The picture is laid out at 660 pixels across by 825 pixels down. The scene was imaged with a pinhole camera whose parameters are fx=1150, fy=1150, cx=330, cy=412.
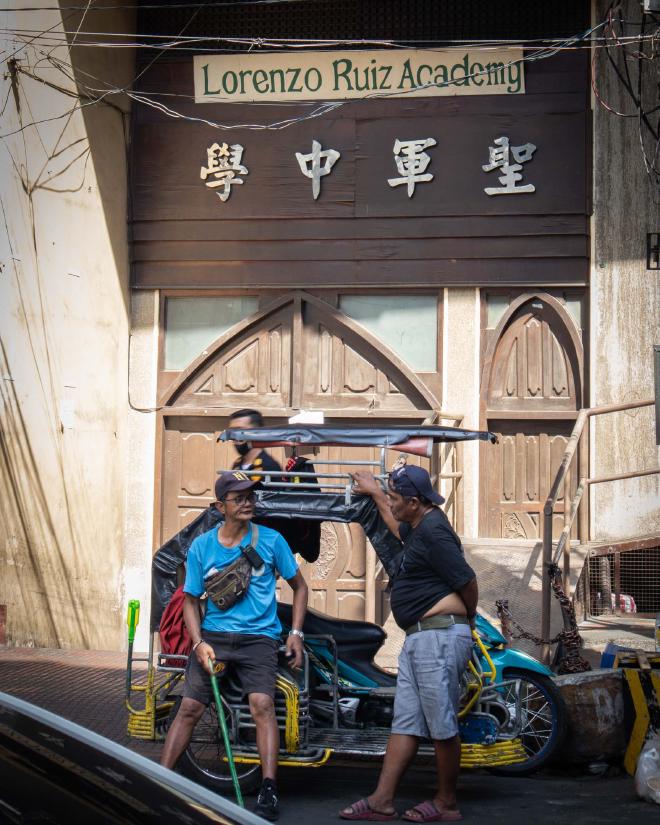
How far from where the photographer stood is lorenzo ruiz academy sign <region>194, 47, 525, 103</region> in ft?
39.1

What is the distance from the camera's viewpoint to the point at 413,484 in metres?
6.32

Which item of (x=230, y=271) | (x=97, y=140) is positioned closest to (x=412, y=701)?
(x=230, y=271)

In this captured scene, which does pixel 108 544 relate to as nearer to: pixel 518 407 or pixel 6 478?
pixel 6 478

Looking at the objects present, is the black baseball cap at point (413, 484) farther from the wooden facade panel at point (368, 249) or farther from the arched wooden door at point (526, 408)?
the wooden facade panel at point (368, 249)

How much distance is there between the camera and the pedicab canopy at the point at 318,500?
22.2 feet

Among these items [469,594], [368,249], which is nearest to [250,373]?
[368,249]

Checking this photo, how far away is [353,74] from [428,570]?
289 inches

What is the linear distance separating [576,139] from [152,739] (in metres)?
7.77

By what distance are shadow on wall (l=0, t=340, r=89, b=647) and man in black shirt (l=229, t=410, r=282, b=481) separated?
173 inches

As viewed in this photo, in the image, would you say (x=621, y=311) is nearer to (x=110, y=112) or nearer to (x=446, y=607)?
(x=110, y=112)

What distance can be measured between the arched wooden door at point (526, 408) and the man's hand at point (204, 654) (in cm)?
599

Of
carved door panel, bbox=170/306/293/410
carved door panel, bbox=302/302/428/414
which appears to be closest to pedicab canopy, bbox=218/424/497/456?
carved door panel, bbox=302/302/428/414

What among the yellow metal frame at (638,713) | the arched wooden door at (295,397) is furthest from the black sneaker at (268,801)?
the arched wooden door at (295,397)

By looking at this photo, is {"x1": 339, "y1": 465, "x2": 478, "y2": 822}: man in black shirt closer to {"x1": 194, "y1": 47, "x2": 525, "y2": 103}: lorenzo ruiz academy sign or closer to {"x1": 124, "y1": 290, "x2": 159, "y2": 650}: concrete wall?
{"x1": 194, "y1": 47, "x2": 525, "y2": 103}: lorenzo ruiz academy sign
